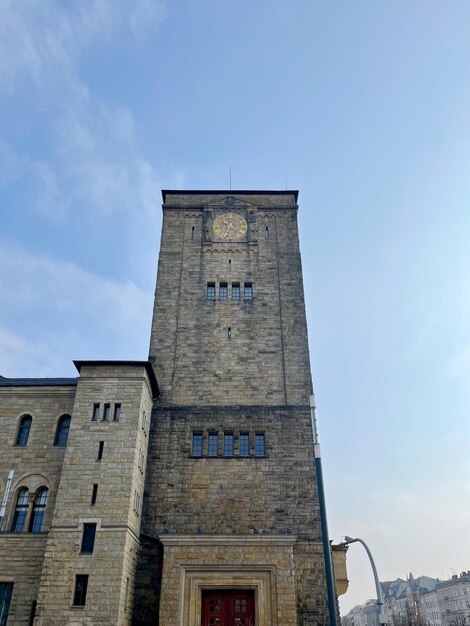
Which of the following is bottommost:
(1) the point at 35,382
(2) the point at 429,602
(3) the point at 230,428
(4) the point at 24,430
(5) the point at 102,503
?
(5) the point at 102,503

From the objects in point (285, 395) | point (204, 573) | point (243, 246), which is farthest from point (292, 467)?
point (243, 246)

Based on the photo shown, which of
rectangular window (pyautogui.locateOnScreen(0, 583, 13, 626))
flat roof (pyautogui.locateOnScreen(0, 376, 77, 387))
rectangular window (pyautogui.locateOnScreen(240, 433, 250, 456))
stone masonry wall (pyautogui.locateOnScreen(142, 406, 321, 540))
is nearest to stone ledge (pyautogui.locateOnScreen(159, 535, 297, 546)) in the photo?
stone masonry wall (pyautogui.locateOnScreen(142, 406, 321, 540))

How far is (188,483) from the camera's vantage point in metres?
22.9

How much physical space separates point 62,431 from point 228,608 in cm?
1013

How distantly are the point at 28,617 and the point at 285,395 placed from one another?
541 inches

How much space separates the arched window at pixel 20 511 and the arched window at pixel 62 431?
7.55 feet

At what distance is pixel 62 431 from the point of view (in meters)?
23.4

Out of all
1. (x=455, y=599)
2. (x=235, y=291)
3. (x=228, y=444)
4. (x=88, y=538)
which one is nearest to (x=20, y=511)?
(x=88, y=538)

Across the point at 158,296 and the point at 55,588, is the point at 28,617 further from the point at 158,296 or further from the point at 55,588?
the point at 158,296

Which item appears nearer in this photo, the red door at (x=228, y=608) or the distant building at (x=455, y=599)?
the red door at (x=228, y=608)

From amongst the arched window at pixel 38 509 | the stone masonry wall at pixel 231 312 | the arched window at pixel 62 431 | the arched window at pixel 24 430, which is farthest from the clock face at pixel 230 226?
the arched window at pixel 38 509

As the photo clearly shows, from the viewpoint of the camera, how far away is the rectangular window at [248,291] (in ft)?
95.0

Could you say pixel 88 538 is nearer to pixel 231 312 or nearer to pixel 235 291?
pixel 231 312

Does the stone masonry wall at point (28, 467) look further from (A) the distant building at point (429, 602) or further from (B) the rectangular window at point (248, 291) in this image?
(A) the distant building at point (429, 602)
